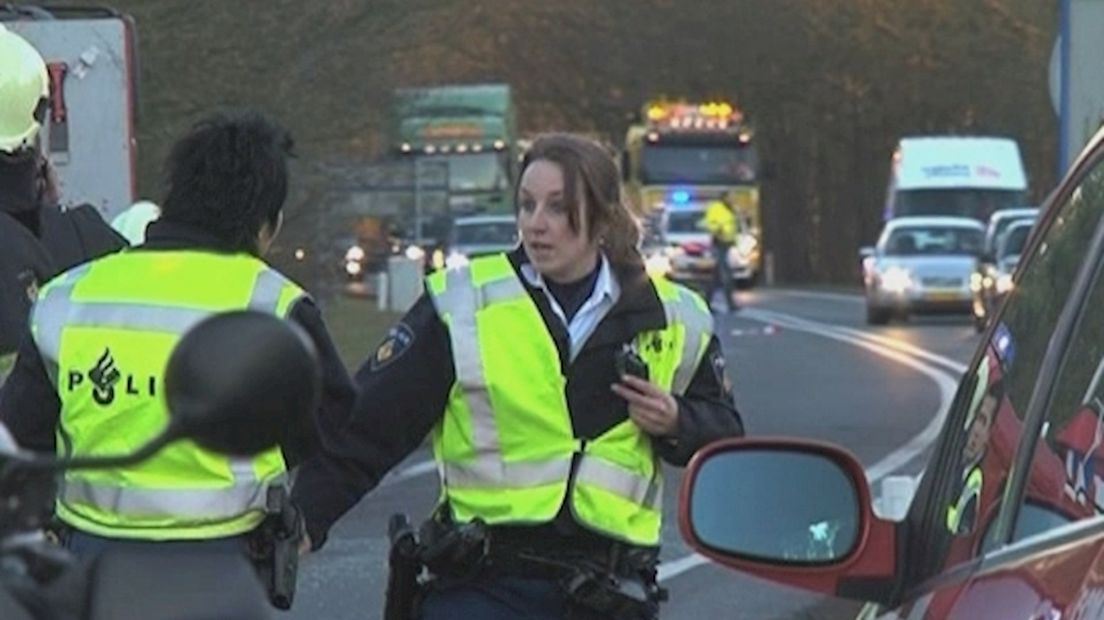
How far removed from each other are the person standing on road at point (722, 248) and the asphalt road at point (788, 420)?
1.78 feet

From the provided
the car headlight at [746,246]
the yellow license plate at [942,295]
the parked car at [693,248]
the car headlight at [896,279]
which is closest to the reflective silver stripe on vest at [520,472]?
the parked car at [693,248]

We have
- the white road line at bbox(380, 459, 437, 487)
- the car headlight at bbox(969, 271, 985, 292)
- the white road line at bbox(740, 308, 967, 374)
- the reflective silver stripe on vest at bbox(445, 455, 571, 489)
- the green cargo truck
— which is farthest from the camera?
the green cargo truck

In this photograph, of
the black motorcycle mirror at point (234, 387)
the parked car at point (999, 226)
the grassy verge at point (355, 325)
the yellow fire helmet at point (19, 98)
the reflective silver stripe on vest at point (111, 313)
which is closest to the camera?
the black motorcycle mirror at point (234, 387)

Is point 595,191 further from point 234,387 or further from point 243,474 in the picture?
point 234,387

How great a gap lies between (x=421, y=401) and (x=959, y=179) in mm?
42828

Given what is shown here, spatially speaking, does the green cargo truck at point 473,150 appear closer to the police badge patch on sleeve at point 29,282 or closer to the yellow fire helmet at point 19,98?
the yellow fire helmet at point 19,98

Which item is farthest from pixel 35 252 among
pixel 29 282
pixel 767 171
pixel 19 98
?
pixel 767 171

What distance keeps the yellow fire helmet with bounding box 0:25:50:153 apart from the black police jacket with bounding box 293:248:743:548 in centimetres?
118

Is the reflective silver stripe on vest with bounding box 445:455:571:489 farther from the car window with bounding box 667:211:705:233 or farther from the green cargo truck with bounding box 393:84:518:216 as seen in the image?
the car window with bounding box 667:211:705:233

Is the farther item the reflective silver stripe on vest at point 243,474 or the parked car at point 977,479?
the reflective silver stripe on vest at point 243,474

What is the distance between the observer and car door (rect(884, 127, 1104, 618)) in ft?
10.7

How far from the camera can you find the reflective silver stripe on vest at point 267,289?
4.90 meters

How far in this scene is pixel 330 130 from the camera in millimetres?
24375

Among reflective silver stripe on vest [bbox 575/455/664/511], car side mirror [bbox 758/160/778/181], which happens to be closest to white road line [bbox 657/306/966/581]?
reflective silver stripe on vest [bbox 575/455/664/511]
